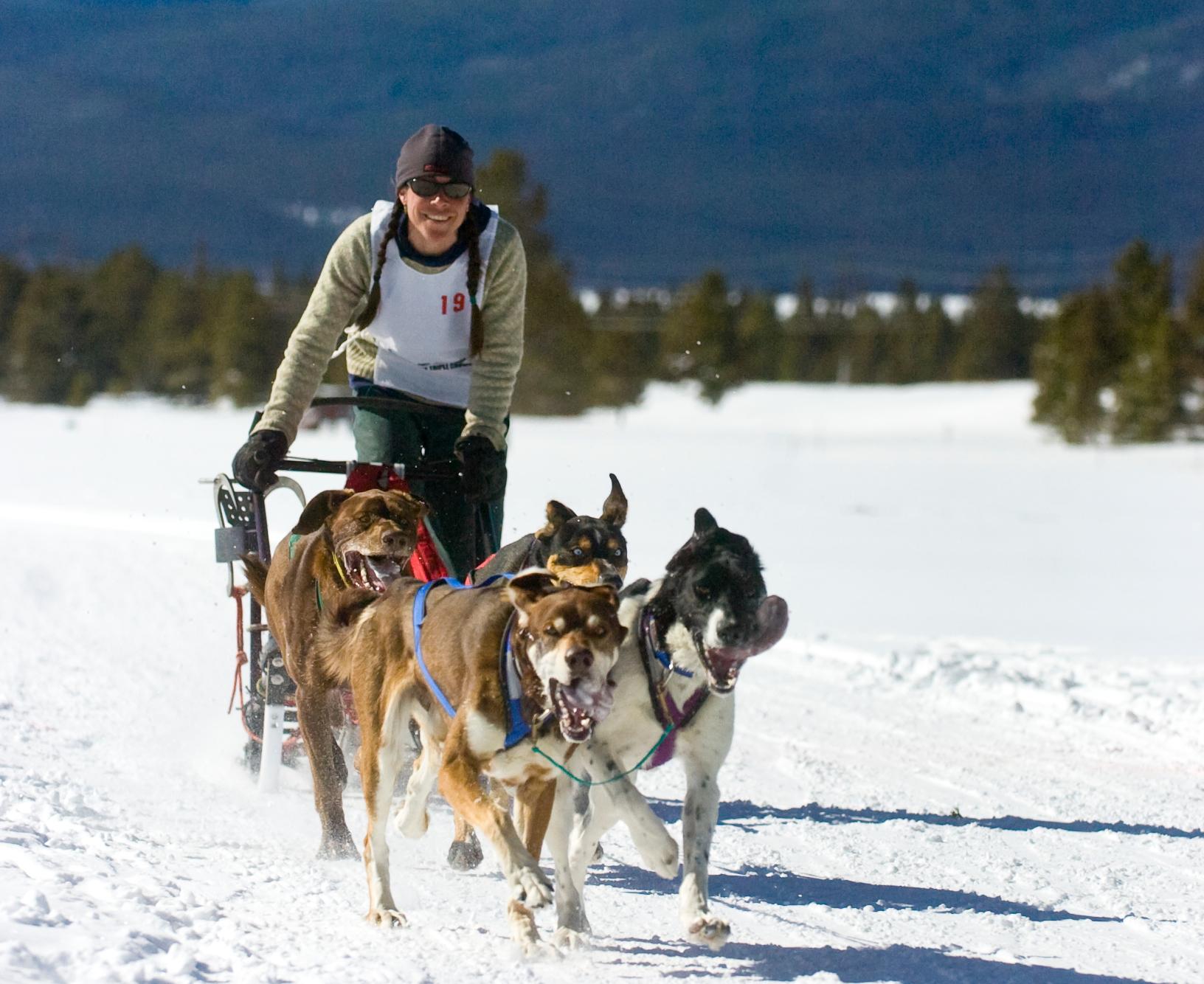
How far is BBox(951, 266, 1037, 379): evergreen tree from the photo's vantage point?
77812mm

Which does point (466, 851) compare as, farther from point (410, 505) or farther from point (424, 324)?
point (424, 324)

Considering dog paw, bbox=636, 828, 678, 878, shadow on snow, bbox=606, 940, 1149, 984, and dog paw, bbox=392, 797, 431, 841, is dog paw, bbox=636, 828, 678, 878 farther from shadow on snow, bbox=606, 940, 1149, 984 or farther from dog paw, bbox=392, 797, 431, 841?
dog paw, bbox=392, 797, 431, 841

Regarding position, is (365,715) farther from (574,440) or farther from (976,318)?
(976,318)

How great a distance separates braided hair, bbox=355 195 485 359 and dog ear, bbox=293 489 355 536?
66 centimetres

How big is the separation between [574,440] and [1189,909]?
2358 centimetres

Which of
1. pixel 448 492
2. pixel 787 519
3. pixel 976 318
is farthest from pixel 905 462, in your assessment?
pixel 976 318

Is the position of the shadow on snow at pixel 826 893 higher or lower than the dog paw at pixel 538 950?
lower

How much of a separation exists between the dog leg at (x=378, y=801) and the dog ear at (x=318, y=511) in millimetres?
756

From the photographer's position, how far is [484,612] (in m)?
3.65

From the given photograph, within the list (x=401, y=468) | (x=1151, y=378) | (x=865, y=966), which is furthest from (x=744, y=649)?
(x=1151, y=378)

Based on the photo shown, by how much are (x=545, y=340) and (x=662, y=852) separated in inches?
1155

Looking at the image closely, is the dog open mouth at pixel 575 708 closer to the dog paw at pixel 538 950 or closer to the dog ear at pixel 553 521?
the dog paw at pixel 538 950

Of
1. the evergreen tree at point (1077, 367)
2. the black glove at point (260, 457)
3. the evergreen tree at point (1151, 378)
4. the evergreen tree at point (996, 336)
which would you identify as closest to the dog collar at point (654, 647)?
the black glove at point (260, 457)

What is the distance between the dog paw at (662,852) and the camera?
145 inches
